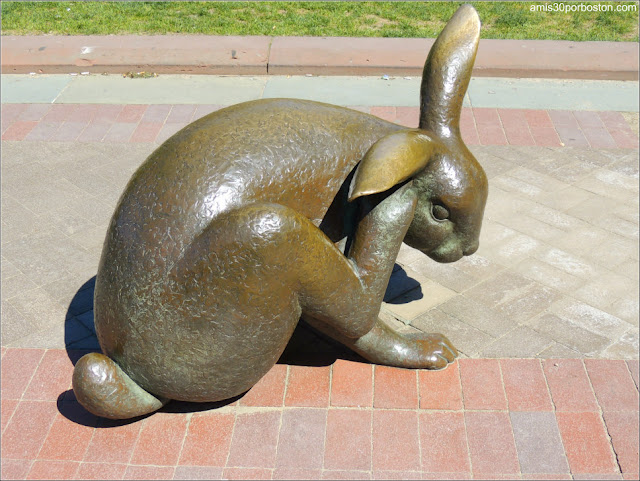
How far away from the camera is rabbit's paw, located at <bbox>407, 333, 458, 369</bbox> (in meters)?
4.07

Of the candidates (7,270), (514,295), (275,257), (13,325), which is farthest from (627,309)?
(7,270)

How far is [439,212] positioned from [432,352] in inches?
32.3

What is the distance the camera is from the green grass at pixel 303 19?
9.49 m

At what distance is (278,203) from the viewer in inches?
132

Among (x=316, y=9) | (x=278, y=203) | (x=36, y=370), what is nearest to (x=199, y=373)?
(x=278, y=203)

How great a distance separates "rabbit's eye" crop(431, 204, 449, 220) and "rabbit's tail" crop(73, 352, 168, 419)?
66.9 inches

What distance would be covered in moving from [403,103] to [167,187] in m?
4.85

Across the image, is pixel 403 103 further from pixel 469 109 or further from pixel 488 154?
pixel 488 154

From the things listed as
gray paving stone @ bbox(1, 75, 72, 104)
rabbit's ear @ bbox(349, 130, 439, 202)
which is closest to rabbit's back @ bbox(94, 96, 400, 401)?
rabbit's ear @ bbox(349, 130, 439, 202)

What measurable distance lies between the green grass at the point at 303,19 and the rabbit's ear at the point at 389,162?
6.28 meters

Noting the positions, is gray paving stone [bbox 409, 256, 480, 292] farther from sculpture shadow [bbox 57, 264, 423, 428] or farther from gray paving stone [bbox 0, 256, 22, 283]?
gray paving stone [bbox 0, 256, 22, 283]

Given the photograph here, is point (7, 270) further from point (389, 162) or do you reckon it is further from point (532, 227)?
point (532, 227)

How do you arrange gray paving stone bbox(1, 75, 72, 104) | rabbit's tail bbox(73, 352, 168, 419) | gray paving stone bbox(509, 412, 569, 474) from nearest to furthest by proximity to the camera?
1. rabbit's tail bbox(73, 352, 168, 419)
2. gray paving stone bbox(509, 412, 569, 474)
3. gray paving stone bbox(1, 75, 72, 104)

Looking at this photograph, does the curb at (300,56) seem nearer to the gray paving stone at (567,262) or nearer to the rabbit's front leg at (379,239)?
the gray paving stone at (567,262)
